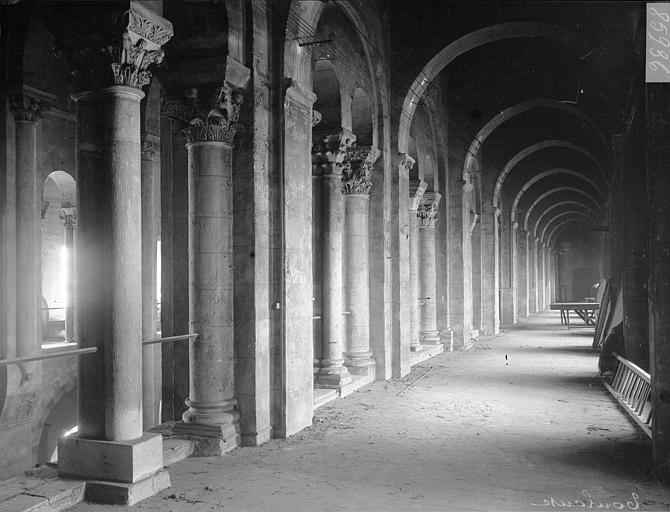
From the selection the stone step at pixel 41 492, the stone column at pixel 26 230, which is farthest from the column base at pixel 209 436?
the stone column at pixel 26 230

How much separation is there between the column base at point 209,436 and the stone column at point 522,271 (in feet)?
89.1

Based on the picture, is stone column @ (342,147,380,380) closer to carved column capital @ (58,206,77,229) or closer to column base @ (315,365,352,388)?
column base @ (315,365,352,388)

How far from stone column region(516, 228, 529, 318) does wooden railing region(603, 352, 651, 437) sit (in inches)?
862

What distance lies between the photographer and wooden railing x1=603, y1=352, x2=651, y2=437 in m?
7.93

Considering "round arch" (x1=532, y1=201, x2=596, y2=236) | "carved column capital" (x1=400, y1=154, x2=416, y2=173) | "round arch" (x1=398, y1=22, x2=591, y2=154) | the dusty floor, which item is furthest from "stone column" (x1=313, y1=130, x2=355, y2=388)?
"round arch" (x1=532, y1=201, x2=596, y2=236)

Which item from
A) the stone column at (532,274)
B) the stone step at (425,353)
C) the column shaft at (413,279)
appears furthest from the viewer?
the stone column at (532,274)

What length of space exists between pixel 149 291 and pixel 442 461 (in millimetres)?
7365

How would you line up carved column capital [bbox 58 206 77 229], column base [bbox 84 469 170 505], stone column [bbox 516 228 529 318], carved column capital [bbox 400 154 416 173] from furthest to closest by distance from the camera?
stone column [bbox 516 228 529 318]
carved column capital [bbox 58 206 77 229]
carved column capital [bbox 400 154 416 173]
column base [bbox 84 469 170 505]

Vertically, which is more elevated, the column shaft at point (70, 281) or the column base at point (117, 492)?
the column shaft at point (70, 281)

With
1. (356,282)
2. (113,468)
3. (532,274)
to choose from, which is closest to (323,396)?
(356,282)

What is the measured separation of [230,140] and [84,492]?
12.3 ft

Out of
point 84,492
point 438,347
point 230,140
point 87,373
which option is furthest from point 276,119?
point 438,347

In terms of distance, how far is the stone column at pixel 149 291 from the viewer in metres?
11.0

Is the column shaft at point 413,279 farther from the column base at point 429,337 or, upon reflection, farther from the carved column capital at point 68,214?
the carved column capital at point 68,214
